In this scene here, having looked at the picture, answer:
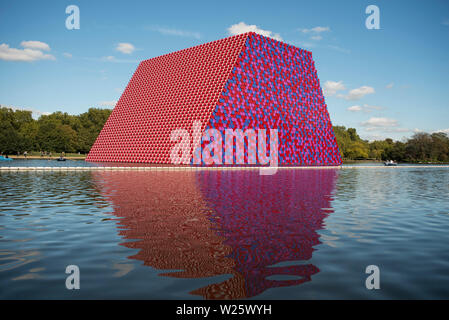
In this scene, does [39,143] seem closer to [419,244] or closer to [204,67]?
[204,67]

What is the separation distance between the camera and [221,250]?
24.2 feet

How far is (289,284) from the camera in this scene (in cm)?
550

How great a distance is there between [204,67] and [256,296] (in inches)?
2123

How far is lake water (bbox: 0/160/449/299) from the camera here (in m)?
5.33

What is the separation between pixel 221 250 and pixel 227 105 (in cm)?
4405

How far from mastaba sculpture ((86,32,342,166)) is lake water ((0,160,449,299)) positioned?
1462 inches

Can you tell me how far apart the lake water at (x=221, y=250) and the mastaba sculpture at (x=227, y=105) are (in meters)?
37.1

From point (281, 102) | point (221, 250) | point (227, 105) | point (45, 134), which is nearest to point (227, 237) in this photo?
point (221, 250)

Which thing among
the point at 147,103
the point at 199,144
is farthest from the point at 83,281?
the point at 147,103
